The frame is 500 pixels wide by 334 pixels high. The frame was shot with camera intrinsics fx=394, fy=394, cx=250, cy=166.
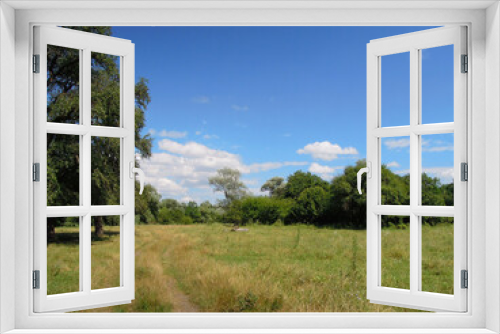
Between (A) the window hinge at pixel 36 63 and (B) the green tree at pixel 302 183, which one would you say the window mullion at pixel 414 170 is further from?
(B) the green tree at pixel 302 183

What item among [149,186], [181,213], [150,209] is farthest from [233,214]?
[149,186]

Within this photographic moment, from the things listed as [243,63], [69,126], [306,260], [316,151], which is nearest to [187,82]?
[243,63]

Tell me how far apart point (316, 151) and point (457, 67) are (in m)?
6.54

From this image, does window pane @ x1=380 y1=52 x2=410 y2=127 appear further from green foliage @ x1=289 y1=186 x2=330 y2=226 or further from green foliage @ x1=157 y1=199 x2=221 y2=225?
green foliage @ x1=157 y1=199 x2=221 y2=225

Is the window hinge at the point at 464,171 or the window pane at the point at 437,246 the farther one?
the window pane at the point at 437,246

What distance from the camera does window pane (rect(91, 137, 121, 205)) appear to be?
5.55 m

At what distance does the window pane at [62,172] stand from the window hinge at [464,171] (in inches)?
192

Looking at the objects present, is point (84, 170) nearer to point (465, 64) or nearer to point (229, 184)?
point (465, 64)

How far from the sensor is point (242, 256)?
821cm

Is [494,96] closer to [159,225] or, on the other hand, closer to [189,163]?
[189,163]

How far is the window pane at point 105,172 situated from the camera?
18.2ft

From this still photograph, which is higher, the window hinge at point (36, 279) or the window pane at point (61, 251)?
the window hinge at point (36, 279)

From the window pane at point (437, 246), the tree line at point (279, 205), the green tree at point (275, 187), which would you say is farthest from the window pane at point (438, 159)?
the green tree at point (275, 187)

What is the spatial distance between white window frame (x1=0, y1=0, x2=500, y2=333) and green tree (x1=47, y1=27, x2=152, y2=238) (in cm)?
340
